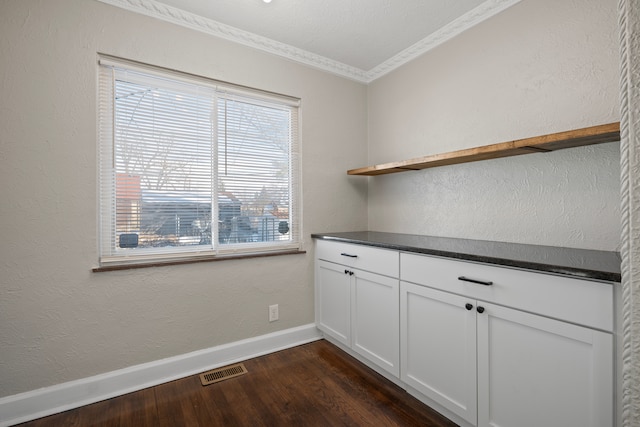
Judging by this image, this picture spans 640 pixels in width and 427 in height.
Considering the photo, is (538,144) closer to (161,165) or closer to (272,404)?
(272,404)

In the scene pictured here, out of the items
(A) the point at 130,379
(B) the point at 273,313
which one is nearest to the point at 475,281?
(B) the point at 273,313

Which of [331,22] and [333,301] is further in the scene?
[333,301]

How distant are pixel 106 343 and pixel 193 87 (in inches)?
69.2

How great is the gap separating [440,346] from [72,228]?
7.14 ft

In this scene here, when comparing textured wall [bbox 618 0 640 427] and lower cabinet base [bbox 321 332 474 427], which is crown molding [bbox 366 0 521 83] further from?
lower cabinet base [bbox 321 332 474 427]

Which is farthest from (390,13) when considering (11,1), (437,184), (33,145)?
(33,145)

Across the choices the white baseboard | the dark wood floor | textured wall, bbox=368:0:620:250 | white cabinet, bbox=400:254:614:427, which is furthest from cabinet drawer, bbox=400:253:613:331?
the white baseboard

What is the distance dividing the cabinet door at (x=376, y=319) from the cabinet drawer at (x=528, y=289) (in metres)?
0.27

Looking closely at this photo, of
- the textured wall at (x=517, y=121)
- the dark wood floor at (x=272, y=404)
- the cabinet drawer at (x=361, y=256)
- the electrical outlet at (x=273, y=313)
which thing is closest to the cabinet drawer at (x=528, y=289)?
the cabinet drawer at (x=361, y=256)

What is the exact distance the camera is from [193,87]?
2098 millimetres

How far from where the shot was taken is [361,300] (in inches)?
82.3

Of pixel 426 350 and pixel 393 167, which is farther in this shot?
pixel 393 167

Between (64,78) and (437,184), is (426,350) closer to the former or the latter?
(437,184)

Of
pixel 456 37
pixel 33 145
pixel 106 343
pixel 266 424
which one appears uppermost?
pixel 456 37
